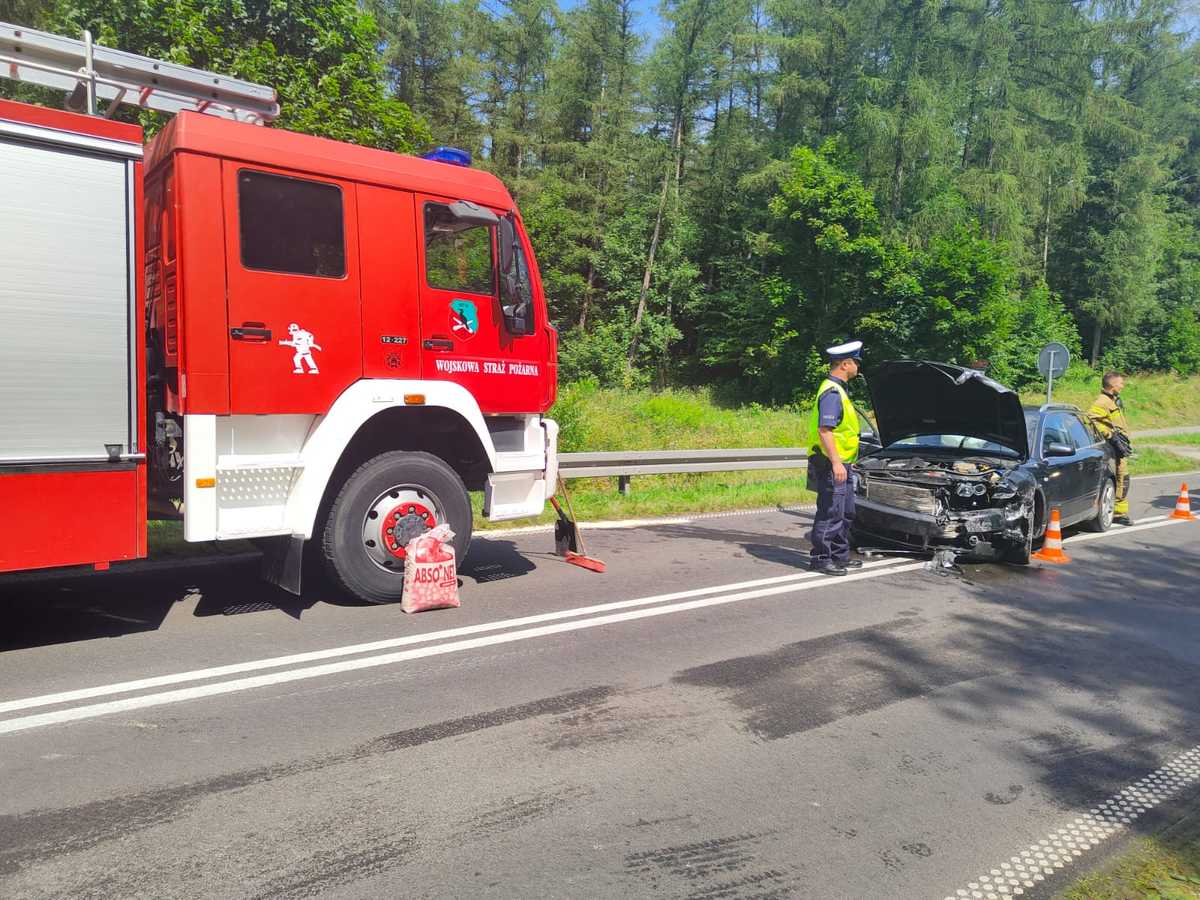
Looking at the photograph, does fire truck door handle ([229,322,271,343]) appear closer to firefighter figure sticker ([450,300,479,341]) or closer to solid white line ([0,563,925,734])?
firefighter figure sticker ([450,300,479,341])

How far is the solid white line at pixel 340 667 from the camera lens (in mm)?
3867

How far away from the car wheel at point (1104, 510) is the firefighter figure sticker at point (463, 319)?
8163 millimetres

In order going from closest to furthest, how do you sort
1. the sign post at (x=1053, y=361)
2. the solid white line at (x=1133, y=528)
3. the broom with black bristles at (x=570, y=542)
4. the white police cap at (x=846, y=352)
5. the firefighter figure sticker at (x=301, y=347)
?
the firefighter figure sticker at (x=301, y=347) < the white police cap at (x=846, y=352) < the broom with black bristles at (x=570, y=542) < the solid white line at (x=1133, y=528) < the sign post at (x=1053, y=361)

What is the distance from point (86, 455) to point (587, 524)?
6030 mm

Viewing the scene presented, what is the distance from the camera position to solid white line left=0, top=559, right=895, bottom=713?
4.09m

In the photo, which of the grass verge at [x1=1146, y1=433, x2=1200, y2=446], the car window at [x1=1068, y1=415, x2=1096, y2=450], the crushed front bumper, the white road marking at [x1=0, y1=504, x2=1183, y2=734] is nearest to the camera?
the white road marking at [x1=0, y1=504, x2=1183, y2=734]

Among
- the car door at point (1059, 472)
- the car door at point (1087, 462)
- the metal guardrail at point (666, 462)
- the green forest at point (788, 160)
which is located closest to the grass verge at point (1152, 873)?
the car door at point (1059, 472)

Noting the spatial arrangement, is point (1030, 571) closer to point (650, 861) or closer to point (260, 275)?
point (650, 861)

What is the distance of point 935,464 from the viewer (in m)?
8.30

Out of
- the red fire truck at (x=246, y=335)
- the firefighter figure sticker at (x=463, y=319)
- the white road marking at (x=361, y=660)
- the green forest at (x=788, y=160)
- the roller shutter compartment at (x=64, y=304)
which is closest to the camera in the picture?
the white road marking at (x=361, y=660)

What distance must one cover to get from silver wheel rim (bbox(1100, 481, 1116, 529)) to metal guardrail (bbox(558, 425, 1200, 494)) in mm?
3659

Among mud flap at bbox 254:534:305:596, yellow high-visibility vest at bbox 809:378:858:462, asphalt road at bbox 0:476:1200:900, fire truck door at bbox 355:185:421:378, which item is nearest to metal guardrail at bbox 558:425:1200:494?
yellow high-visibility vest at bbox 809:378:858:462

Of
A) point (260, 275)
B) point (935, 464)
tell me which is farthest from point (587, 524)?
point (260, 275)

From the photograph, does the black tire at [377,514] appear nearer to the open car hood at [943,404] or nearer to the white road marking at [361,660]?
the white road marking at [361,660]
